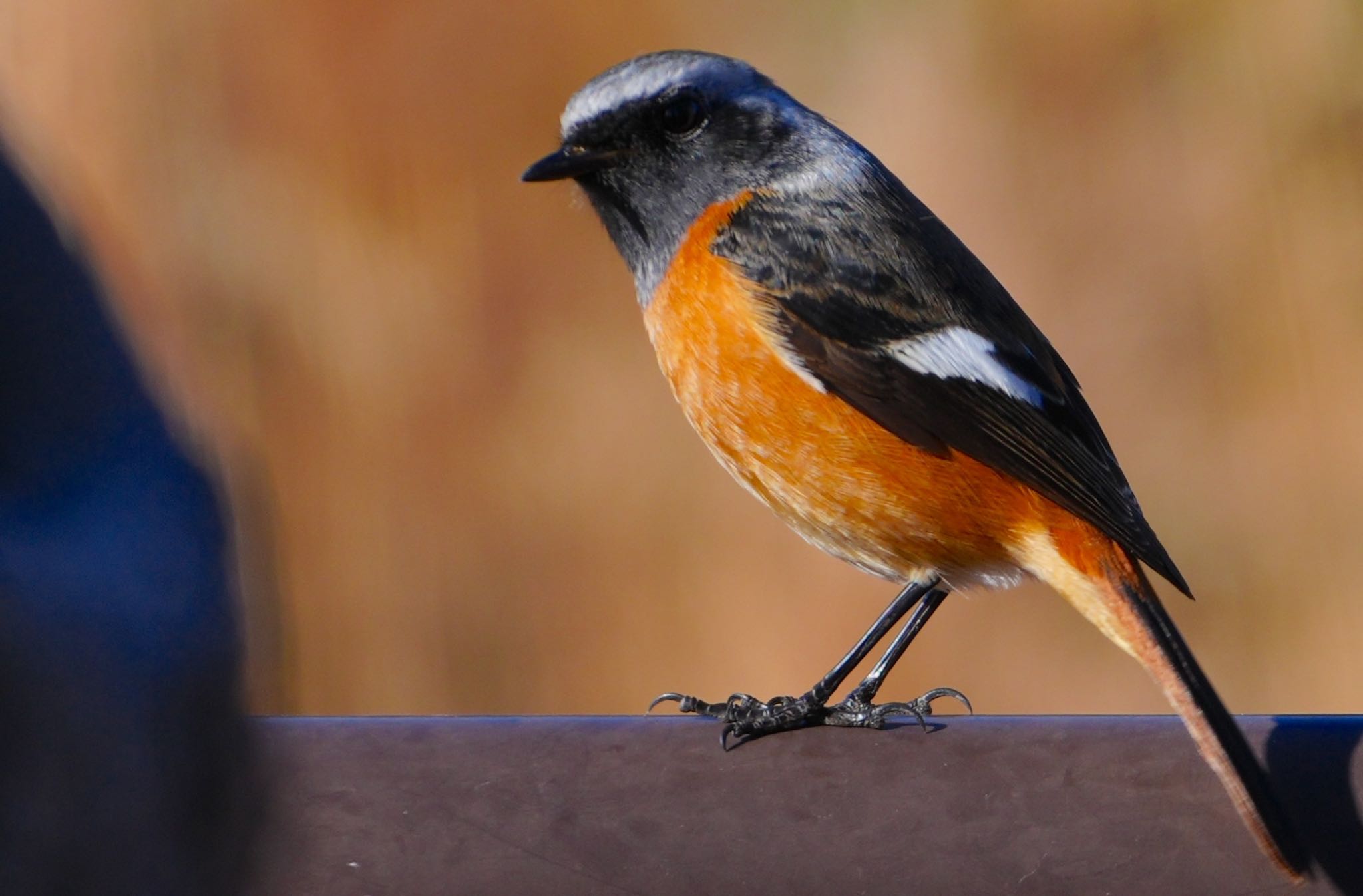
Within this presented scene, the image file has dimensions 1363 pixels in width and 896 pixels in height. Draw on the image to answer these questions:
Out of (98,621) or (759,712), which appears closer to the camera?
(98,621)

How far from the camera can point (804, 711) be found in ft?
10.7

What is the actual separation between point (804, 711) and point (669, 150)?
131cm

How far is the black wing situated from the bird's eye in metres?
0.28

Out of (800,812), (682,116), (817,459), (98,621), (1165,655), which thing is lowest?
(1165,655)

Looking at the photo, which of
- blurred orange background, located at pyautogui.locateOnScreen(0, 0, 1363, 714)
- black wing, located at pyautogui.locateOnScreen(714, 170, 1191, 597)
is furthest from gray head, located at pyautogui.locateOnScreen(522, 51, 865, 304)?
blurred orange background, located at pyautogui.locateOnScreen(0, 0, 1363, 714)

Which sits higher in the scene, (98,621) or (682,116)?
(682,116)

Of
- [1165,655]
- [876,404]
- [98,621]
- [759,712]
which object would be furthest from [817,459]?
[98,621]

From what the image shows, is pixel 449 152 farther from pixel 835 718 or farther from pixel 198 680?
pixel 198 680

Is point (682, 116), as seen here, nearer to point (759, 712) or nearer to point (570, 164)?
point (570, 164)

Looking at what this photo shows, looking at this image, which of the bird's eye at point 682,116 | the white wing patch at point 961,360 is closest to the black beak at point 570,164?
the bird's eye at point 682,116

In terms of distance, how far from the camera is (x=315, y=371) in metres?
5.21

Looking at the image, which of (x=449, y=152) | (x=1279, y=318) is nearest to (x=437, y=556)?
(x=449, y=152)

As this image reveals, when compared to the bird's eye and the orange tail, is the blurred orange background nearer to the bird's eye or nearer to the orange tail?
the bird's eye

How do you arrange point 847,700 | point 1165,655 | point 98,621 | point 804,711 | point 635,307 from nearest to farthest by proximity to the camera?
point 98,621 < point 1165,655 < point 804,711 < point 847,700 < point 635,307
